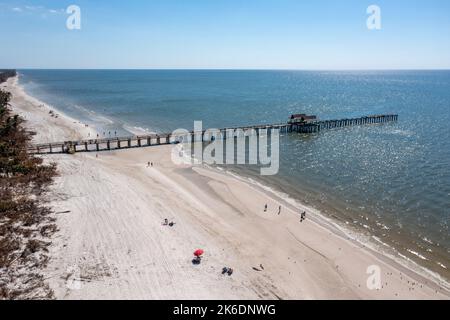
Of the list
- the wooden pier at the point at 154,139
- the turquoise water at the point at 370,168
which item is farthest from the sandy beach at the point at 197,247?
the wooden pier at the point at 154,139

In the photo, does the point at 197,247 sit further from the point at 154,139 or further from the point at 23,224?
the point at 154,139

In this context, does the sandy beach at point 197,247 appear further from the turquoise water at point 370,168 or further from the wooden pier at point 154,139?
the wooden pier at point 154,139

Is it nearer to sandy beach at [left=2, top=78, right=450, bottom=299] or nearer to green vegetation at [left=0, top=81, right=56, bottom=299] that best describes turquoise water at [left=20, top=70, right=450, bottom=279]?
sandy beach at [left=2, top=78, right=450, bottom=299]

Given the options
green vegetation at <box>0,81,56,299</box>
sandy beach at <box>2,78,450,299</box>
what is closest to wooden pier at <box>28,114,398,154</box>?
green vegetation at <box>0,81,56,299</box>

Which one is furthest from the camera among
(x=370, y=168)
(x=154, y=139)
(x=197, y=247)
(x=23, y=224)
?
(x=154, y=139)

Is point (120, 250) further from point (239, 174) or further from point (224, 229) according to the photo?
point (239, 174)

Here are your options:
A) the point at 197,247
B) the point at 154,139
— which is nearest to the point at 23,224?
the point at 197,247

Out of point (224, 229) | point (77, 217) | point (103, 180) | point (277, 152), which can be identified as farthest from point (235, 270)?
point (277, 152)

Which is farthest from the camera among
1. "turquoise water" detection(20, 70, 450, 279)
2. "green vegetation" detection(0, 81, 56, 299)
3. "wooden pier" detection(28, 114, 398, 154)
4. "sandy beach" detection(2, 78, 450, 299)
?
"wooden pier" detection(28, 114, 398, 154)
